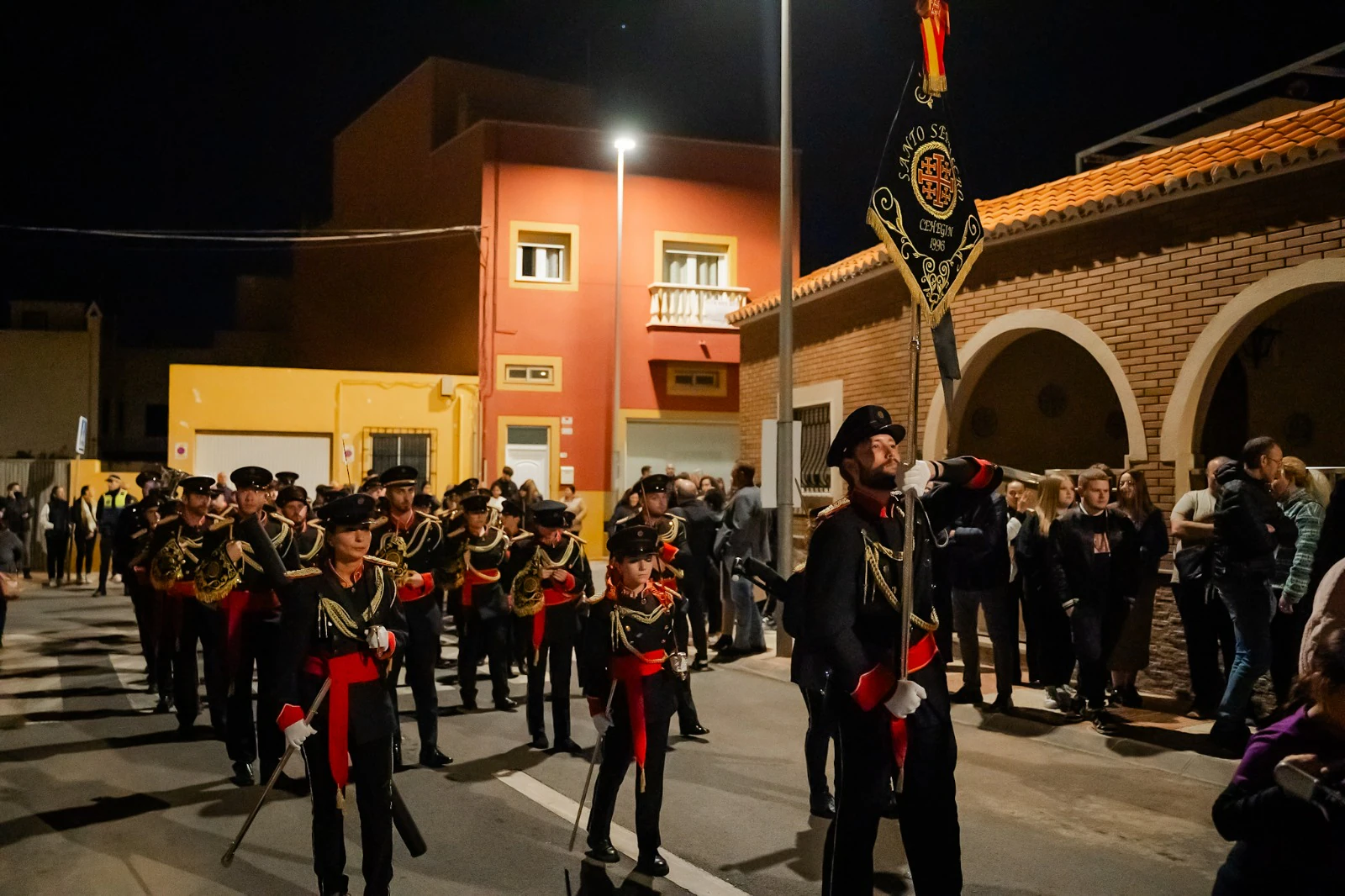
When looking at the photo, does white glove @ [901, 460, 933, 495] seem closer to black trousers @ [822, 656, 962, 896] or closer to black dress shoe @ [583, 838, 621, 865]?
black trousers @ [822, 656, 962, 896]

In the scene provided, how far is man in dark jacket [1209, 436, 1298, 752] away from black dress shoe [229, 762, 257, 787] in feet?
21.7

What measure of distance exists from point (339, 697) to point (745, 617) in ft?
27.5

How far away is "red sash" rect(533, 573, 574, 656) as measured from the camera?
8320 millimetres

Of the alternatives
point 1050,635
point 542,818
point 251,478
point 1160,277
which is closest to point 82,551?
point 251,478

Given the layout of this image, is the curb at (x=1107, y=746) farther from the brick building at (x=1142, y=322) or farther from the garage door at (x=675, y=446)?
the garage door at (x=675, y=446)

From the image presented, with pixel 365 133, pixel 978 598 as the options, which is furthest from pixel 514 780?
pixel 365 133

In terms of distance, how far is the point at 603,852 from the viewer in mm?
5523

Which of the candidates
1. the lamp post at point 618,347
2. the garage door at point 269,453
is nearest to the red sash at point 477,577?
the lamp post at point 618,347

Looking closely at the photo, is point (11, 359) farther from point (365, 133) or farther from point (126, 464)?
point (365, 133)

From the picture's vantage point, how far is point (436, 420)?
990 inches

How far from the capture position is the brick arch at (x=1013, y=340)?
10.5 meters

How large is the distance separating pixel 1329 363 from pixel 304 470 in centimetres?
2038

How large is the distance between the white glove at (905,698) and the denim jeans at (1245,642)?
185 inches

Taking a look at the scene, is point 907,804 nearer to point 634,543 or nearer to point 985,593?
point 634,543
